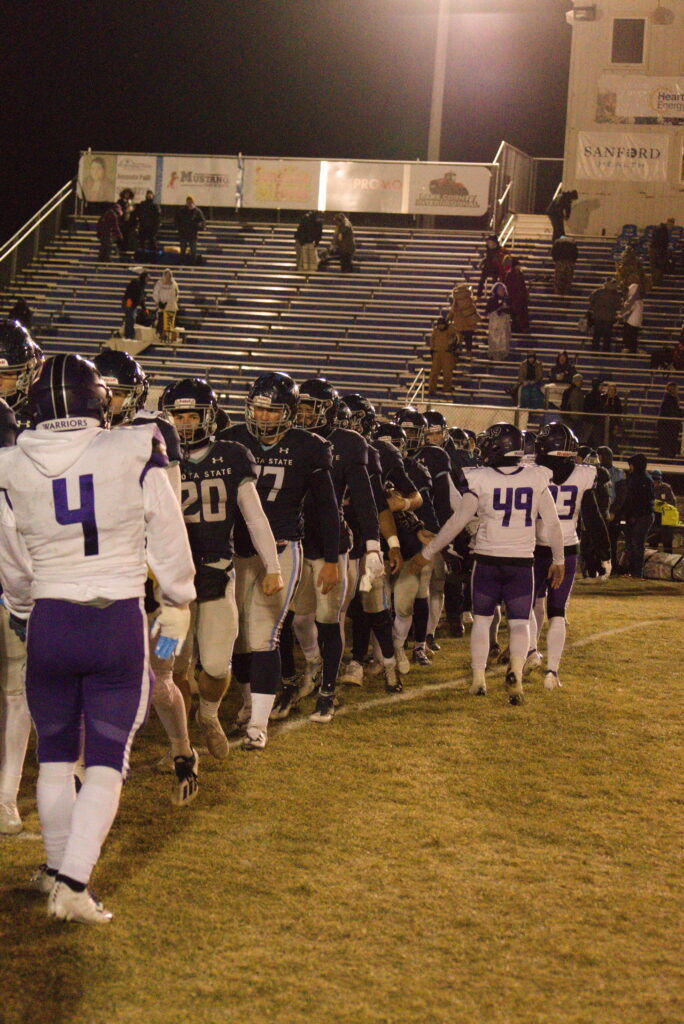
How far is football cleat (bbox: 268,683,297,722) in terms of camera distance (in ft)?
Result: 24.0

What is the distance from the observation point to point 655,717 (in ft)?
25.7

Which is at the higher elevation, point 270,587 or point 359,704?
point 270,587

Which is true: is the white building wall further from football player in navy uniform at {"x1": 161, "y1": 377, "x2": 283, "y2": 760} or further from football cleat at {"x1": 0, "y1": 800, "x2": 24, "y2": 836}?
football cleat at {"x1": 0, "y1": 800, "x2": 24, "y2": 836}

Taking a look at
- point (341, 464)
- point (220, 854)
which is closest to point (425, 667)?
point (341, 464)

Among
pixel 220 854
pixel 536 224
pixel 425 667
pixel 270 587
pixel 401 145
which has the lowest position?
pixel 425 667

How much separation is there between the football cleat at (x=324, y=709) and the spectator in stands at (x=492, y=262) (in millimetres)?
16300

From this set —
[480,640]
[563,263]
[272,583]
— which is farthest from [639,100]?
[272,583]

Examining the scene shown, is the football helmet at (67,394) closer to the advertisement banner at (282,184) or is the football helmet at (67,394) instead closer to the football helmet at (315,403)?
the football helmet at (315,403)

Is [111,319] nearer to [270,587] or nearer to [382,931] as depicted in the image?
[270,587]

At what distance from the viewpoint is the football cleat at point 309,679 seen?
7949 mm

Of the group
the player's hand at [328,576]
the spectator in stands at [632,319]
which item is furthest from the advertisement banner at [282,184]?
the player's hand at [328,576]

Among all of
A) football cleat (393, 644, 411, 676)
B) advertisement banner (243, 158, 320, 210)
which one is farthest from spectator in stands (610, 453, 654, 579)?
advertisement banner (243, 158, 320, 210)

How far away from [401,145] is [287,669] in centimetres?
3167

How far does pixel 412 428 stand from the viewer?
10.3 meters
